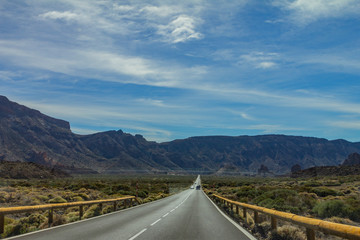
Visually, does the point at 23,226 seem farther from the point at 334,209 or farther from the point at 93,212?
the point at 334,209

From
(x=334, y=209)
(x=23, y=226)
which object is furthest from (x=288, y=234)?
(x=334, y=209)

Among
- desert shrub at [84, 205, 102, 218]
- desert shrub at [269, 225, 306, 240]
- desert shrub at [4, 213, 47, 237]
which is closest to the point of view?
desert shrub at [269, 225, 306, 240]

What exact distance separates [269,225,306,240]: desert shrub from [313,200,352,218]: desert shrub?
9.59 m

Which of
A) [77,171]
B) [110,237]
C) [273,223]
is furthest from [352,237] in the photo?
[77,171]

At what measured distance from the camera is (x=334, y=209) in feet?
57.4

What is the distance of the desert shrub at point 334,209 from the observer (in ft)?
56.3

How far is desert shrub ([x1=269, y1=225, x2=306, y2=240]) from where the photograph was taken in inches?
345

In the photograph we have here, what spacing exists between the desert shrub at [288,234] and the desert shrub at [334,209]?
31.4ft

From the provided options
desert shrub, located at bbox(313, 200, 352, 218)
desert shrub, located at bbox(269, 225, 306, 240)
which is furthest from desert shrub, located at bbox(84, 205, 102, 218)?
desert shrub, located at bbox(313, 200, 352, 218)

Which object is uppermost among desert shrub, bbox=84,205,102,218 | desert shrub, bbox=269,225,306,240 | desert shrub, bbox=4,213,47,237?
desert shrub, bbox=269,225,306,240

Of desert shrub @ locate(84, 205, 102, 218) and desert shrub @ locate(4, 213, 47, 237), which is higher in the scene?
desert shrub @ locate(4, 213, 47, 237)

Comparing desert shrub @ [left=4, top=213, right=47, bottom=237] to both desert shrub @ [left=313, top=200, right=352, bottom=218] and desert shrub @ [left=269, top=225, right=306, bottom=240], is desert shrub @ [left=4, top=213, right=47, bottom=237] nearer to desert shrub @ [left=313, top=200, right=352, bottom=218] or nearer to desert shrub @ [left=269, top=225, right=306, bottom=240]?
desert shrub @ [left=269, top=225, right=306, bottom=240]

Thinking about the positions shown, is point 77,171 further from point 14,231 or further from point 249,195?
point 14,231

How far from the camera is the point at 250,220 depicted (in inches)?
568
